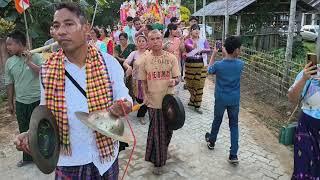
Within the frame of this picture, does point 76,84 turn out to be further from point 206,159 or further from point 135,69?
point 135,69

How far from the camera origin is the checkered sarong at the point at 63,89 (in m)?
2.23

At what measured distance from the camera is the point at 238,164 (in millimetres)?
4715

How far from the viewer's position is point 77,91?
224cm

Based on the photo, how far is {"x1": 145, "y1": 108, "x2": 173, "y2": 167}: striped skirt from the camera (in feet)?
14.1

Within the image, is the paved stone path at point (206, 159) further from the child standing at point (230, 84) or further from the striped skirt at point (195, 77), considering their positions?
the striped skirt at point (195, 77)

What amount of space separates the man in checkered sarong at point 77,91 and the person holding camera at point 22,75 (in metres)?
2.23

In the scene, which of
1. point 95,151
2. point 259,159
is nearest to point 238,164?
point 259,159

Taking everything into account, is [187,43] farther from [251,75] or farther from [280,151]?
[251,75]

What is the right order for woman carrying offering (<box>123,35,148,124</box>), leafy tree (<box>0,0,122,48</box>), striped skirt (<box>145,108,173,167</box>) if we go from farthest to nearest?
leafy tree (<box>0,0,122,48</box>), woman carrying offering (<box>123,35,148,124</box>), striped skirt (<box>145,108,173,167</box>)

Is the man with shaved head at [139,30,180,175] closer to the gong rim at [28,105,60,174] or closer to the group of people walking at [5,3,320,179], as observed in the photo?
the group of people walking at [5,3,320,179]

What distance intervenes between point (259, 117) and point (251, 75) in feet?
12.5

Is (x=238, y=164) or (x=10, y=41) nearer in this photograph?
(x=10, y=41)

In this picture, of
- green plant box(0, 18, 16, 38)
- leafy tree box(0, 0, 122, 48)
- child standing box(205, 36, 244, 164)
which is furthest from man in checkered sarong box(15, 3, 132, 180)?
green plant box(0, 18, 16, 38)

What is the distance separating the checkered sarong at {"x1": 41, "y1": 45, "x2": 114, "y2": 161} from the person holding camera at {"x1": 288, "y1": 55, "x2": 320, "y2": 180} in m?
1.73
